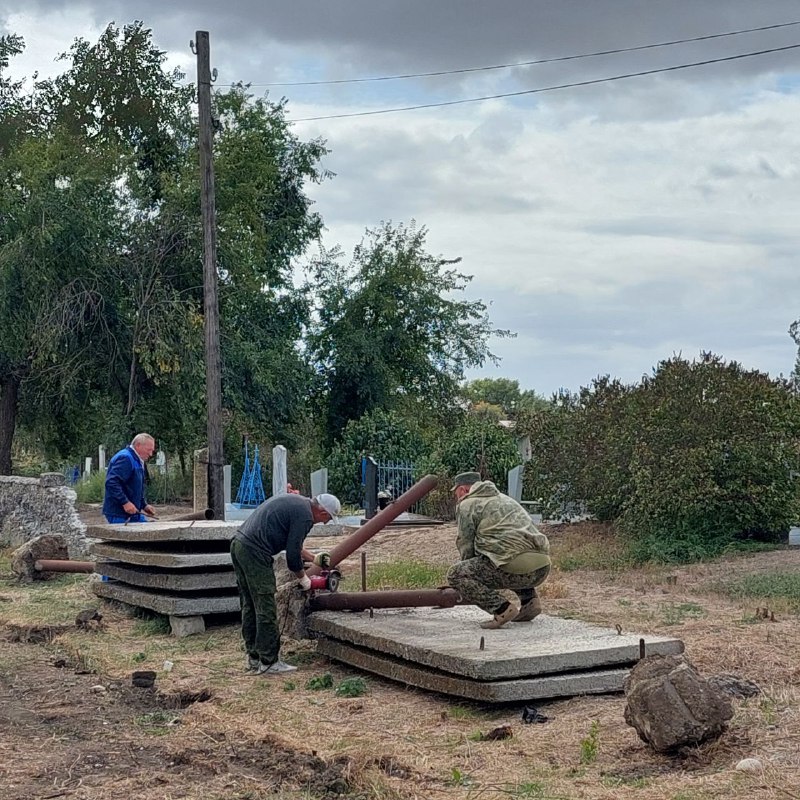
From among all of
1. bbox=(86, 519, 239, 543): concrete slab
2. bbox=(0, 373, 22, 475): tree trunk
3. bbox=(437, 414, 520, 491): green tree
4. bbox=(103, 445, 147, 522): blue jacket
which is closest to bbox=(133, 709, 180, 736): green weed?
bbox=(86, 519, 239, 543): concrete slab

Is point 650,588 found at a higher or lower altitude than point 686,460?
lower

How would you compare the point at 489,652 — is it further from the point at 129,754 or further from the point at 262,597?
the point at 129,754

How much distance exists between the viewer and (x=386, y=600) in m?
10.2

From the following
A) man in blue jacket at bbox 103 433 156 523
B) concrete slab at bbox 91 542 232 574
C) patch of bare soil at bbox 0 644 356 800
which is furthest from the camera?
man in blue jacket at bbox 103 433 156 523

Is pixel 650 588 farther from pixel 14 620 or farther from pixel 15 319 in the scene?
pixel 15 319

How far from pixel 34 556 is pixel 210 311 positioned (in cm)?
566

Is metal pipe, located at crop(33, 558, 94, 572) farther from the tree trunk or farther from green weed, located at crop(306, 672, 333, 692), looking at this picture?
the tree trunk

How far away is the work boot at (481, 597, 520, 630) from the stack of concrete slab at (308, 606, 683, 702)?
0.07 m

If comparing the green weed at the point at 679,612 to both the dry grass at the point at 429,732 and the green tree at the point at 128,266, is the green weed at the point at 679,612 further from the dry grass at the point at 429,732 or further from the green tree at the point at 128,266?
the green tree at the point at 128,266

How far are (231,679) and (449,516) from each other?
652 inches

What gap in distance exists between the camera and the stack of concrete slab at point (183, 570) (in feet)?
40.1

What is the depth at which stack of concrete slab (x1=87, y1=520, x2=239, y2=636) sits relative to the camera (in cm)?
1221

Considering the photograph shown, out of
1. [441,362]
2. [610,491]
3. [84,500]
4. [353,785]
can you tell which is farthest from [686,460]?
[441,362]

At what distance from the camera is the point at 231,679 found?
32.4 feet
